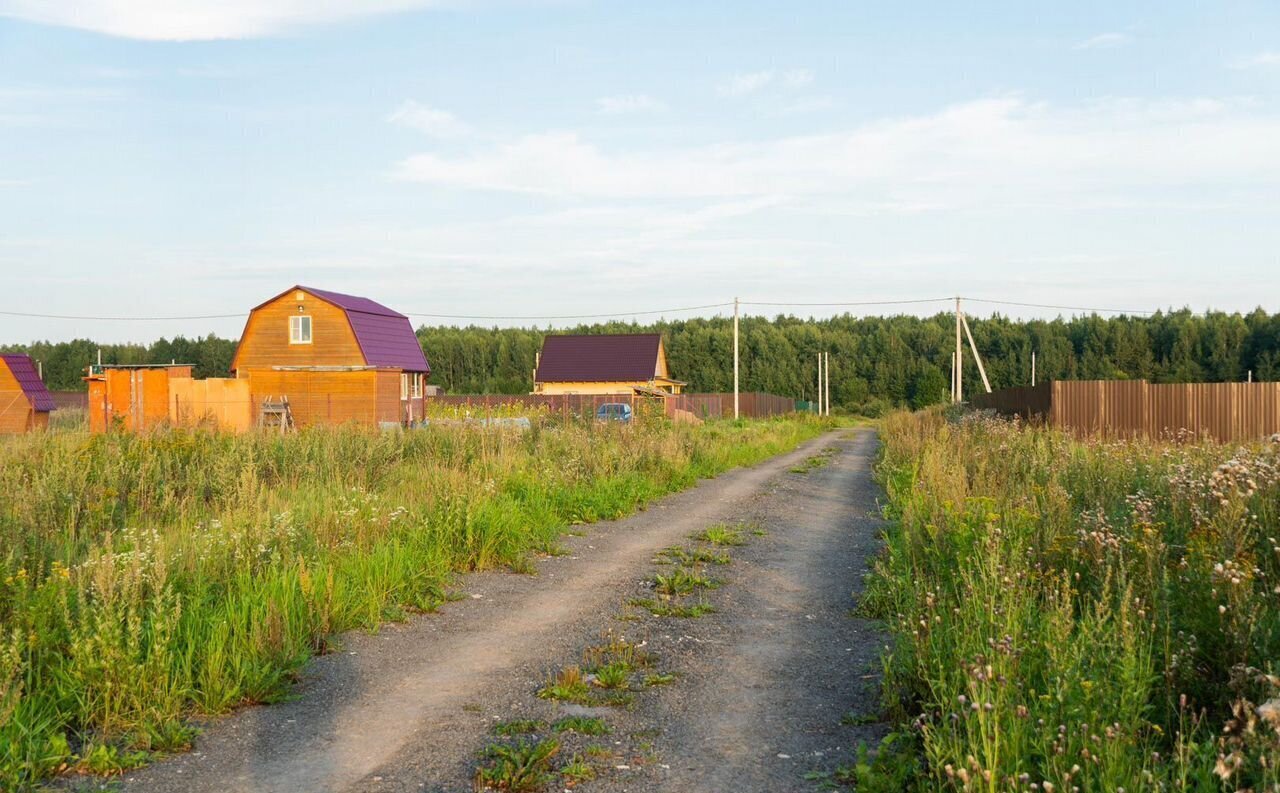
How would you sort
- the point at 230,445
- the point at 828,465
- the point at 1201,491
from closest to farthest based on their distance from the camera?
1. the point at 1201,491
2. the point at 230,445
3. the point at 828,465

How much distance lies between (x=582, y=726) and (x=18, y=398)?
37.4 meters

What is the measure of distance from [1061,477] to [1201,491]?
359cm

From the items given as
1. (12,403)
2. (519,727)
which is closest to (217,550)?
(519,727)

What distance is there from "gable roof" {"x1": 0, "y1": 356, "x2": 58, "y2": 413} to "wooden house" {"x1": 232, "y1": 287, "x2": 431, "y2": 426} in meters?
7.52

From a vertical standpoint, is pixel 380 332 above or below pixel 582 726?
above

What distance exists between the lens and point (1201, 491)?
6547 millimetres

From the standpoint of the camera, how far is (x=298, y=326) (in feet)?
115

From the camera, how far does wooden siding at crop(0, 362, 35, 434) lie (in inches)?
1355

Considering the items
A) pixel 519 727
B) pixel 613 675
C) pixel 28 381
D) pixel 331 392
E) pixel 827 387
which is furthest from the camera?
pixel 827 387

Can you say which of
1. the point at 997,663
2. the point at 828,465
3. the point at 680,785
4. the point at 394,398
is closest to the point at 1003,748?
the point at 997,663

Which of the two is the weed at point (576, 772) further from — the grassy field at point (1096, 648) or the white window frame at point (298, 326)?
the white window frame at point (298, 326)

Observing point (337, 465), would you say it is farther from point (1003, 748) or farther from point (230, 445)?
point (1003, 748)

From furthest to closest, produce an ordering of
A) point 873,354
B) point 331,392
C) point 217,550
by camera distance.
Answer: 1. point 873,354
2. point 331,392
3. point 217,550

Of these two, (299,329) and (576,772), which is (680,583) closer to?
(576,772)
